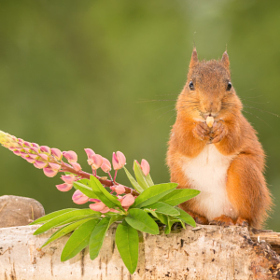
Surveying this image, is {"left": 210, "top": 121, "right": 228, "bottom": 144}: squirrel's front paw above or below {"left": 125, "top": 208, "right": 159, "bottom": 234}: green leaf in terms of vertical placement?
above

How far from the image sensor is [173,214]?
1.32 m

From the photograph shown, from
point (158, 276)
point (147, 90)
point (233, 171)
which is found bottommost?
point (158, 276)

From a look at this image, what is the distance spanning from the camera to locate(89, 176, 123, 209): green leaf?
1.34 metres

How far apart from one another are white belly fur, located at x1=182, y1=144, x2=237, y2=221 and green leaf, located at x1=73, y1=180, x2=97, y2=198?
0.42m

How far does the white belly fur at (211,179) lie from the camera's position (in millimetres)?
A: 1600

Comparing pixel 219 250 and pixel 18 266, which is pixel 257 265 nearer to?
pixel 219 250

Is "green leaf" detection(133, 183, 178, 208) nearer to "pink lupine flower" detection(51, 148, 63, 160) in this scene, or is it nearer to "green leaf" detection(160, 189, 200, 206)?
"green leaf" detection(160, 189, 200, 206)

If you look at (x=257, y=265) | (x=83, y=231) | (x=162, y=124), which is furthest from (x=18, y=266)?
(x=162, y=124)

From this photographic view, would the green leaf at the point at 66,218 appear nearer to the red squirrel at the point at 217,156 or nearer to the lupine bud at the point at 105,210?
the lupine bud at the point at 105,210

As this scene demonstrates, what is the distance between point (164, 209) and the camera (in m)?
1.36

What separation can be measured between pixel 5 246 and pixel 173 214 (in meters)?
0.56

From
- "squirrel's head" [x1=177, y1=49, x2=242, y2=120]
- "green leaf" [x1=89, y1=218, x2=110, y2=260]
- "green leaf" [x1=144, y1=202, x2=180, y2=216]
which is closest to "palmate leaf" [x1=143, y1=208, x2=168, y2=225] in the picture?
"green leaf" [x1=144, y1=202, x2=180, y2=216]

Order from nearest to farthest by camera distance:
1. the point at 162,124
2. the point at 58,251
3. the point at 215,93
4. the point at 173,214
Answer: the point at 173,214, the point at 58,251, the point at 215,93, the point at 162,124

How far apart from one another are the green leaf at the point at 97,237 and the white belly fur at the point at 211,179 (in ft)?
1.23
